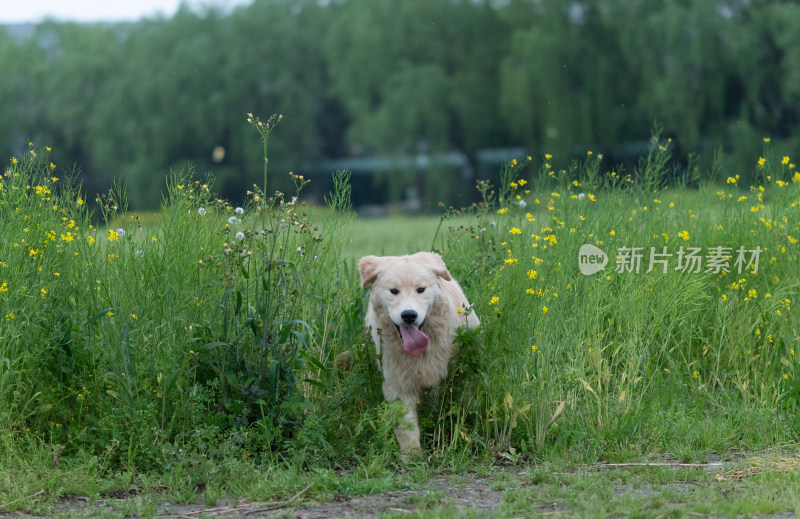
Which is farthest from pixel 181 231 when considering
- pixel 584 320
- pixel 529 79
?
pixel 529 79

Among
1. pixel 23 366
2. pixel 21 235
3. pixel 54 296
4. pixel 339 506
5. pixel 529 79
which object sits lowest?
pixel 339 506

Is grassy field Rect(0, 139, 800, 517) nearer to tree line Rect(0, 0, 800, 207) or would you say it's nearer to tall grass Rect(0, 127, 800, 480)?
tall grass Rect(0, 127, 800, 480)

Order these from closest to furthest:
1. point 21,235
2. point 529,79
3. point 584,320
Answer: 1. point 21,235
2. point 584,320
3. point 529,79

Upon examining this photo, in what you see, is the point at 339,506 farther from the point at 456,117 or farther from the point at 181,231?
the point at 456,117

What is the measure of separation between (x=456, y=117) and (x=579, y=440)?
38.1 meters

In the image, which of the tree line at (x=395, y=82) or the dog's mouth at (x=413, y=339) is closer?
the dog's mouth at (x=413, y=339)

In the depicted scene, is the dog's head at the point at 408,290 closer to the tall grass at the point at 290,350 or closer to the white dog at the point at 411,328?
the white dog at the point at 411,328

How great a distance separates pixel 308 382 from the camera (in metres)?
5.30

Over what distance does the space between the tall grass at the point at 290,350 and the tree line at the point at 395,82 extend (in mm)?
26876

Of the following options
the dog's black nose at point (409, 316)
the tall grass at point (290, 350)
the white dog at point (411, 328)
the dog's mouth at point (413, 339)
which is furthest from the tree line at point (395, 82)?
the dog's black nose at point (409, 316)

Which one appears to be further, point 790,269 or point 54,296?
point 790,269

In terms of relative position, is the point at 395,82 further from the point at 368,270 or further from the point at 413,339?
the point at 413,339

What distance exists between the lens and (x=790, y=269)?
21.6 feet

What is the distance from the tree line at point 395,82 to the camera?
3359 centimetres
